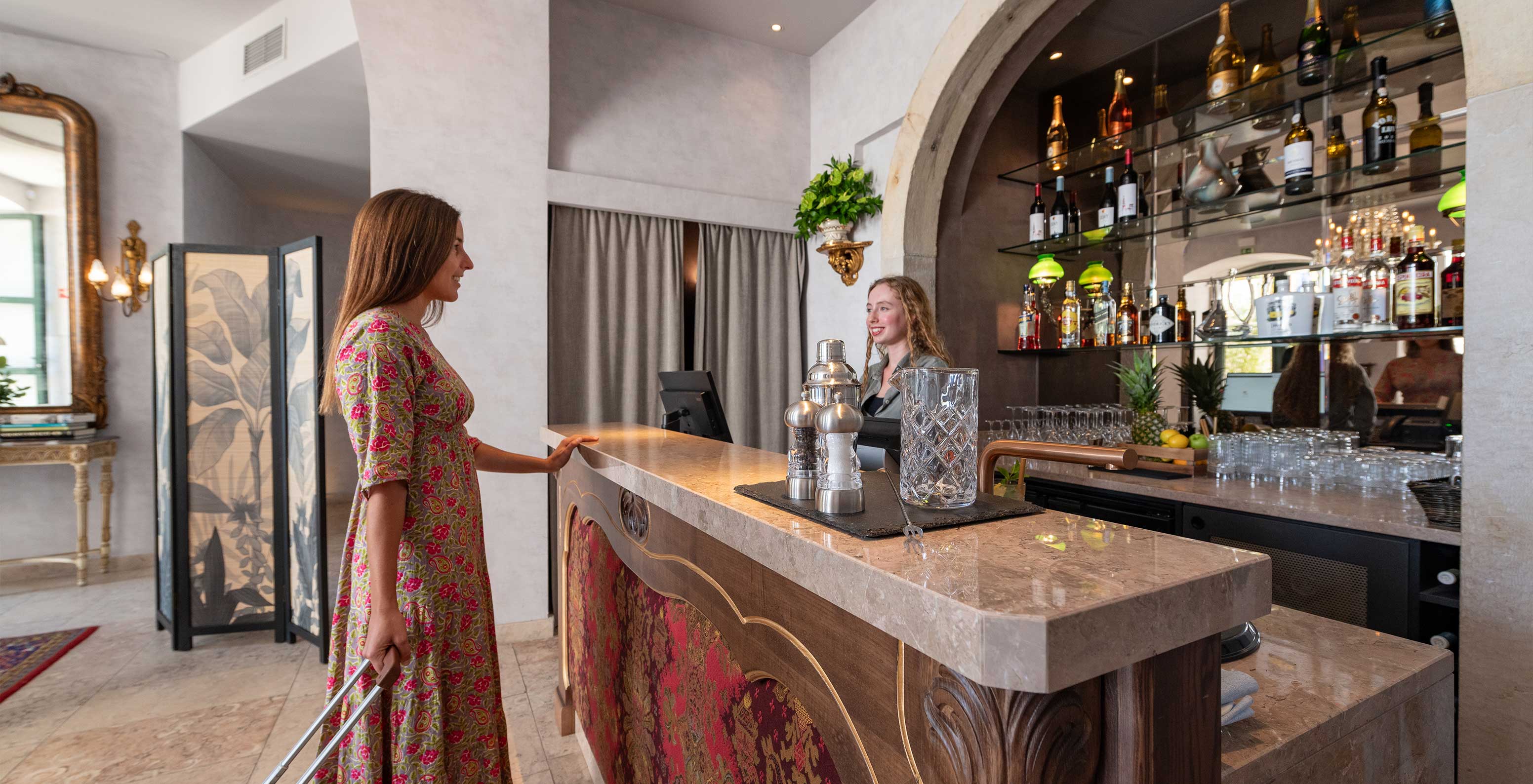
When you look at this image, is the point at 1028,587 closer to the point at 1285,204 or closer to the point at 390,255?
the point at 390,255

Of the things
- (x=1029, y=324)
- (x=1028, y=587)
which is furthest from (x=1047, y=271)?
(x=1028, y=587)

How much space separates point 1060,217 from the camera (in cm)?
357

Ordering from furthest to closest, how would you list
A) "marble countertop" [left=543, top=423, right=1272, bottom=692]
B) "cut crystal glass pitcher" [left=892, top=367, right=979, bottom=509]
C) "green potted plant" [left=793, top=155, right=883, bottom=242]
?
"green potted plant" [left=793, top=155, right=883, bottom=242]
"cut crystal glass pitcher" [left=892, top=367, right=979, bottom=509]
"marble countertop" [left=543, top=423, right=1272, bottom=692]

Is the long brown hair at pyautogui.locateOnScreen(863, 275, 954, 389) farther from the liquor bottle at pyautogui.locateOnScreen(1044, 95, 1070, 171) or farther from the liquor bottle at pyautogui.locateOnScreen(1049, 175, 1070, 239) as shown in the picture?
the liquor bottle at pyautogui.locateOnScreen(1044, 95, 1070, 171)

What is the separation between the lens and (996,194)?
153 inches

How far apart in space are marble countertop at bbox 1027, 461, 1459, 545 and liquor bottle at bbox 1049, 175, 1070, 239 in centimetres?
132

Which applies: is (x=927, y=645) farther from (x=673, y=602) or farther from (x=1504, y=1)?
(x=1504, y=1)

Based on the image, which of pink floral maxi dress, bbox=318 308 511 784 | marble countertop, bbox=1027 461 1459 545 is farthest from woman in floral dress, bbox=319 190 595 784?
marble countertop, bbox=1027 461 1459 545

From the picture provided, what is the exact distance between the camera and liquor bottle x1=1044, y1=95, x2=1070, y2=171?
357 centimetres

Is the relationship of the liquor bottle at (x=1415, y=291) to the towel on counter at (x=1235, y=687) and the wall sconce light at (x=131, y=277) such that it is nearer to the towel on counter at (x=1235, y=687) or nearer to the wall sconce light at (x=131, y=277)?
the towel on counter at (x=1235, y=687)

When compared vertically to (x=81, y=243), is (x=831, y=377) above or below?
below

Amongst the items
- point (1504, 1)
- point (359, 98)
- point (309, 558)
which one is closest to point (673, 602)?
point (1504, 1)

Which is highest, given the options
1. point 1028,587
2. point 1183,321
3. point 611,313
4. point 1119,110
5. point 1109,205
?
point 1119,110

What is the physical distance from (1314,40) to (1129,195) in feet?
2.73
